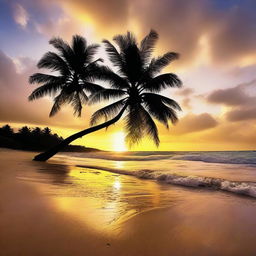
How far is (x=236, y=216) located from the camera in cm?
256

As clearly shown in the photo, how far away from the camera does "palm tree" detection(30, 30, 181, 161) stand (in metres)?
11.4

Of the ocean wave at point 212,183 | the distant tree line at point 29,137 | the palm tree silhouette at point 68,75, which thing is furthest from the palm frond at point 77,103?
the distant tree line at point 29,137

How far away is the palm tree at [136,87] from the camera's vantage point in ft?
37.5

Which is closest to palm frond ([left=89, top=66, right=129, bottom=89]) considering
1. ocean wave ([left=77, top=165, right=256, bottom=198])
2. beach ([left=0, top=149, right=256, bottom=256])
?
ocean wave ([left=77, top=165, right=256, bottom=198])

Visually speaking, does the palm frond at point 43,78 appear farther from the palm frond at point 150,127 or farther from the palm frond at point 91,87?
the palm frond at point 150,127

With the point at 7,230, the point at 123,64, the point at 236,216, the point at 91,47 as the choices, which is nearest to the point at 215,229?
the point at 236,216

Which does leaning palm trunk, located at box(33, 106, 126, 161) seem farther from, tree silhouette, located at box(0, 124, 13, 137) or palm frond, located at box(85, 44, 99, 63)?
tree silhouette, located at box(0, 124, 13, 137)

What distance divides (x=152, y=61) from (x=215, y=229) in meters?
11.1

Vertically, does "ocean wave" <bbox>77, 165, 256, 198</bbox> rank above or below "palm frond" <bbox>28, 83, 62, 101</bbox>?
below

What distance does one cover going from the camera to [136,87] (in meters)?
12.1

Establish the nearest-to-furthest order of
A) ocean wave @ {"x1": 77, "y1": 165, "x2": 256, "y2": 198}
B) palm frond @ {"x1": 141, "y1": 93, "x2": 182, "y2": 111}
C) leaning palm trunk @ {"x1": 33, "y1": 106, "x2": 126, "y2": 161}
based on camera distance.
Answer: ocean wave @ {"x1": 77, "y1": 165, "x2": 256, "y2": 198} → leaning palm trunk @ {"x1": 33, "y1": 106, "x2": 126, "y2": 161} → palm frond @ {"x1": 141, "y1": 93, "x2": 182, "y2": 111}

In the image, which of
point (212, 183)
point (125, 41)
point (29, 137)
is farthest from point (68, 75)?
point (29, 137)

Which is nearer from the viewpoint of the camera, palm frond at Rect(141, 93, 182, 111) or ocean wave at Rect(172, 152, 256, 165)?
palm frond at Rect(141, 93, 182, 111)

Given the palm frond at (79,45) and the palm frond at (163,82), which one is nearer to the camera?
the palm frond at (163,82)
